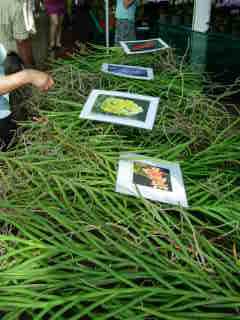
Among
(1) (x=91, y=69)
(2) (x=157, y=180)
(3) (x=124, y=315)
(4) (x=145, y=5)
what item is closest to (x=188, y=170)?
(2) (x=157, y=180)

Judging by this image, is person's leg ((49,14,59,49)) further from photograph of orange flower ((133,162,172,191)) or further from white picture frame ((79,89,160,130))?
photograph of orange flower ((133,162,172,191))

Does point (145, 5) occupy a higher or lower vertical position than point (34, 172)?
higher

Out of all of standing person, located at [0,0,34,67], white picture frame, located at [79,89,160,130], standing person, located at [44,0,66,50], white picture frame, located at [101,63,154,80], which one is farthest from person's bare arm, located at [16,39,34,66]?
standing person, located at [44,0,66,50]

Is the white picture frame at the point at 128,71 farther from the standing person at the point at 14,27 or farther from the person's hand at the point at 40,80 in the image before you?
the standing person at the point at 14,27

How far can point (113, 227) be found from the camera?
37.9 inches

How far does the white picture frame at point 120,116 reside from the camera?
134cm

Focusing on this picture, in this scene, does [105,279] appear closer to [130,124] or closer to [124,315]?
[124,315]

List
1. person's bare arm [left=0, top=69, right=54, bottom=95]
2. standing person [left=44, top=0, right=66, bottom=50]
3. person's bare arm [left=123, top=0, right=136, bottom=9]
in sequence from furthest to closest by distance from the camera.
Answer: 1. standing person [left=44, top=0, right=66, bottom=50]
2. person's bare arm [left=123, top=0, right=136, bottom=9]
3. person's bare arm [left=0, top=69, right=54, bottom=95]

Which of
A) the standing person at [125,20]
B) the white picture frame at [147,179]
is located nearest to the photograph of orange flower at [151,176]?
the white picture frame at [147,179]

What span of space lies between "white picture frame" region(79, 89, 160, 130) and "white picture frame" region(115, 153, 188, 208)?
15 centimetres

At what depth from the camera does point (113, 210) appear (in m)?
1.00

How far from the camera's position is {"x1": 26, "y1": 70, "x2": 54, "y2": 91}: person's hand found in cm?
154

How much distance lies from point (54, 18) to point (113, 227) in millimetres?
Answer: 5133

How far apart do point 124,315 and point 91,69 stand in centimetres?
135
